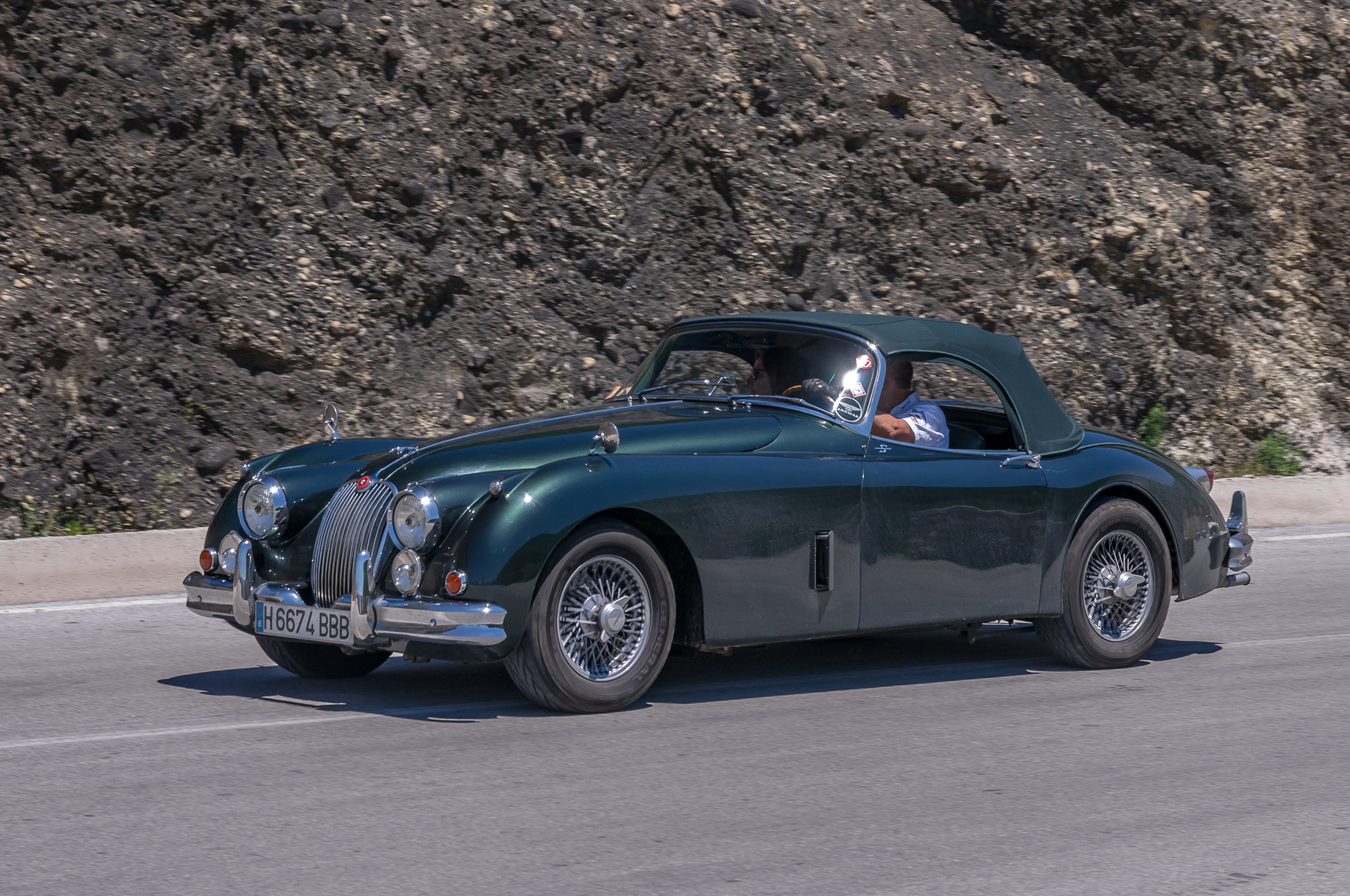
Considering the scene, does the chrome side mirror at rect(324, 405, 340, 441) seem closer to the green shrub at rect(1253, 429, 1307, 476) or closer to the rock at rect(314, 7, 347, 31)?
the rock at rect(314, 7, 347, 31)

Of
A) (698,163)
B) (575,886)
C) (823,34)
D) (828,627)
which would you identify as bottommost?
(575,886)

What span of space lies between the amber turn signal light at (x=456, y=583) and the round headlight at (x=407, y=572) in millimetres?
140

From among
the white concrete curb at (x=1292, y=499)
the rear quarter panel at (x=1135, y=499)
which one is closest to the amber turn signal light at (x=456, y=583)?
the rear quarter panel at (x=1135, y=499)

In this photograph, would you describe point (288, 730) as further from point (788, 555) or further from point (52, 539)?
point (52, 539)

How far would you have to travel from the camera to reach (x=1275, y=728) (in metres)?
6.33

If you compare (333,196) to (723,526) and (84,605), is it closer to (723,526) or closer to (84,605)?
(84,605)

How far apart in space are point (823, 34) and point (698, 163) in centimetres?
291

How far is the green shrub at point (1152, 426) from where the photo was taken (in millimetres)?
17000

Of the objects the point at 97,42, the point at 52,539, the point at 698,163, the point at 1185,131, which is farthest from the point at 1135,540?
the point at 1185,131

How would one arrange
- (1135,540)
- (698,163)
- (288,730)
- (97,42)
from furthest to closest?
(698,163), (97,42), (1135,540), (288,730)

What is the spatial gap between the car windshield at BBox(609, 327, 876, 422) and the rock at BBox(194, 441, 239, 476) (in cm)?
573

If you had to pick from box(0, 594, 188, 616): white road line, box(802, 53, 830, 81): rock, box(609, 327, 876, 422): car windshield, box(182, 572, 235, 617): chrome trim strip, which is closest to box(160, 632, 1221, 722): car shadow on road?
box(182, 572, 235, 617): chrome trim strip

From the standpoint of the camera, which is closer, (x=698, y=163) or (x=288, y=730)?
(x=288, y=730)

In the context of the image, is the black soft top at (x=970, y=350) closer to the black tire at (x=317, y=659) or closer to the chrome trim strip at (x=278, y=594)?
the black tire at (x=317, y=659)
